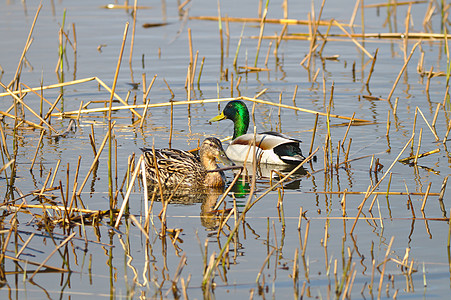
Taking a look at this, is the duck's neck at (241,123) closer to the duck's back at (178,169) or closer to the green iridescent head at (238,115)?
the green iridescent head at (238,115)

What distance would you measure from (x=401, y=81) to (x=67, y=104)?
5710mm

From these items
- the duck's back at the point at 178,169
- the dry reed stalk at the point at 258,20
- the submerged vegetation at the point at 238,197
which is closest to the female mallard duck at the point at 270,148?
the submerged vegetation at the point at 238,197

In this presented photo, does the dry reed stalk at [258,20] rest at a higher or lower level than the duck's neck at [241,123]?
higher

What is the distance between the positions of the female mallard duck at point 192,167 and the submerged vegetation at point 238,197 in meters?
0.12

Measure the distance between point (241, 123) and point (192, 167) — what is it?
82.1 inches

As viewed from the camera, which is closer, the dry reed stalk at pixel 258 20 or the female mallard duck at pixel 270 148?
the female mallard duck at pixel 270 148

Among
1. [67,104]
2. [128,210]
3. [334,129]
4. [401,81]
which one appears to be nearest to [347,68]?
[401,81]

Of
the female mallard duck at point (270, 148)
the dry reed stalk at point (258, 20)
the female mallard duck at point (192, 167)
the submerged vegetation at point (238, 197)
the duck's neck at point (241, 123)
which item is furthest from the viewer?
the dry reed stalk at point (258, 20)

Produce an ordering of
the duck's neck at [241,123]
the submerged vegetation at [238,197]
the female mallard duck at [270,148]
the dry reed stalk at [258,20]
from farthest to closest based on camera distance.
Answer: the dry reed stalk at [258,20] → the duck's neck at [241,123] → the female mallard duck at [270,148] → the submerged vegetation at [238,197]

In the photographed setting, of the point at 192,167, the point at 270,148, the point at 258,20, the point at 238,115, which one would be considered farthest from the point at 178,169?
the point at 258,20

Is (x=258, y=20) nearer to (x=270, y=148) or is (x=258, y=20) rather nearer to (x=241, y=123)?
(x=241, y=123)

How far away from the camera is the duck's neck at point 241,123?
10.7 m

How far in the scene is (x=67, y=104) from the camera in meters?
12.4

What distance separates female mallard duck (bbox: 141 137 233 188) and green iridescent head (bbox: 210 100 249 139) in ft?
5.99
